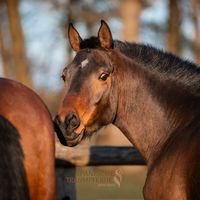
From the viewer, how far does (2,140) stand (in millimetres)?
3848

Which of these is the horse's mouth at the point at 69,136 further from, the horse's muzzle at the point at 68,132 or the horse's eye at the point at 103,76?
the horse's eye at the point at 103,76

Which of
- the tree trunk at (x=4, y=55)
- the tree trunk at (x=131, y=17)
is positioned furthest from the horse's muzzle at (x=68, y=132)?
the tree trunk at (x=4, y=55)

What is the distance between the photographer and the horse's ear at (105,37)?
4.56m

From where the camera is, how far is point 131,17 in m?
13.1

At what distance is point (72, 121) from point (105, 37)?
76 cm

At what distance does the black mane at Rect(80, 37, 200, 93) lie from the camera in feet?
14.7

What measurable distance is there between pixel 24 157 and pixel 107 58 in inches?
40.7

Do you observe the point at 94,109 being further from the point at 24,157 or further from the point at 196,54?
the point at 196,54

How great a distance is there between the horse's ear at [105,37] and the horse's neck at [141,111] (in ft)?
0.61

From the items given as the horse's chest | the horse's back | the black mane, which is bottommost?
the horse's chest

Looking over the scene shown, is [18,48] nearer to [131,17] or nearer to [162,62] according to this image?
[131,17]

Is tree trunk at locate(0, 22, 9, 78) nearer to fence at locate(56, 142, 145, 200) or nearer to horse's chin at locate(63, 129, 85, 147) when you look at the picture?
fence at locate(56, 142, 145, 200)

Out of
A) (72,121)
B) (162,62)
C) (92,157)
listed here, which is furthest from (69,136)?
(92,157)

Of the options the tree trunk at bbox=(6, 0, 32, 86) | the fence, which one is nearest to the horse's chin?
the fence
